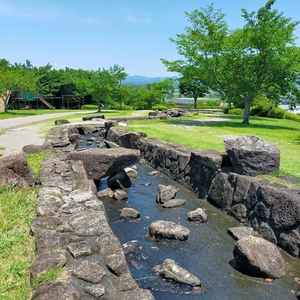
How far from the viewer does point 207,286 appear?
199 inches

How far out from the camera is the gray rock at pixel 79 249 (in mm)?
4039

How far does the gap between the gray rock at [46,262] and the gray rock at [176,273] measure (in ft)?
6.23

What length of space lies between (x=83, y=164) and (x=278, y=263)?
18.1 feet

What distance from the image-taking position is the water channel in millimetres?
4914

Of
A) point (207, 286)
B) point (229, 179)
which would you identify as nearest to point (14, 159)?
point (207, 286)

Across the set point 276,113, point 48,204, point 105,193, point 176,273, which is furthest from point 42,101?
point 176,273

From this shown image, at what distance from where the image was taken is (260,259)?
5297 mm

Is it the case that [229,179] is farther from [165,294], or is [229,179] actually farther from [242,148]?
[165,294]

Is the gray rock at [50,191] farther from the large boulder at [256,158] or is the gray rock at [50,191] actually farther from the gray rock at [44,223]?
the large boulder at [256,158]

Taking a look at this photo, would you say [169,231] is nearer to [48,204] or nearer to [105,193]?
[48,204]

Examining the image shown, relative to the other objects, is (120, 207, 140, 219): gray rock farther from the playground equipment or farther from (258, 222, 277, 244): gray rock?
the playground equipment

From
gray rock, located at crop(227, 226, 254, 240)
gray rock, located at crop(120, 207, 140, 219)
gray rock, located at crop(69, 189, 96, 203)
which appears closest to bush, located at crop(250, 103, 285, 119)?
gray rock, located at crop(227, 226, 254, 240)

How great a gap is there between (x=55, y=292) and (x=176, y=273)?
243 centimetres

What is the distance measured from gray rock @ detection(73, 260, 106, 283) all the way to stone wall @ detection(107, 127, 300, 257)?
3942 mm
